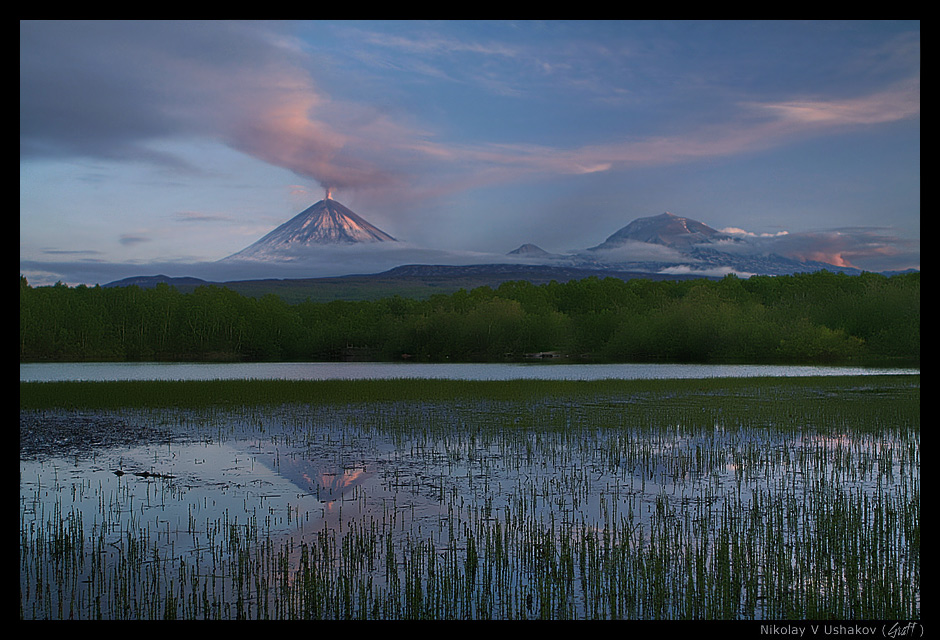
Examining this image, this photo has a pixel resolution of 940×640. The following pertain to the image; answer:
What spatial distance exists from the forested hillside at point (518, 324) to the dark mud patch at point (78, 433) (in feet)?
124

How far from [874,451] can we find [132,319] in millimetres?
94301

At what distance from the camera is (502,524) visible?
9.47m

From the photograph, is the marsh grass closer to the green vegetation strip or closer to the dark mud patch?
the dark mud patch

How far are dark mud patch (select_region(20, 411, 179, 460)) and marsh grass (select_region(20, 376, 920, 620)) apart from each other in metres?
0.42

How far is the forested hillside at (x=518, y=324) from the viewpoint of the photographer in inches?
2420

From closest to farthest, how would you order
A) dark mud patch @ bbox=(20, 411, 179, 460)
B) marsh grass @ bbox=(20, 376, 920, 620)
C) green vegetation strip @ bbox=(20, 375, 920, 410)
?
marsh grass @ bbox=(20, 376, 920, 620), dark mud patch @ bbox=(20, 411, 179, 460), green vegetation strip @ bbox=(20, 375, 920, 410)

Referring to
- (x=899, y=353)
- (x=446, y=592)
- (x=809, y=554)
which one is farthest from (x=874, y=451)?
(x=899, y=353)

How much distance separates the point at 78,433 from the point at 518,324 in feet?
218

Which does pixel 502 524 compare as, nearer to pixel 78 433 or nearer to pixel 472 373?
pixel 78 433

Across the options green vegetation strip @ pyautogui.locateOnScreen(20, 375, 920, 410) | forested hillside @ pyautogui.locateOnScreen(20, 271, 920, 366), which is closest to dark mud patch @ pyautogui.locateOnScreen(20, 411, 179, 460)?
green vegetation strip @ pyautogui.locateOnScreen(20, 375, 920, 410)

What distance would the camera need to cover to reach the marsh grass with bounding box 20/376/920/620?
6.75m
